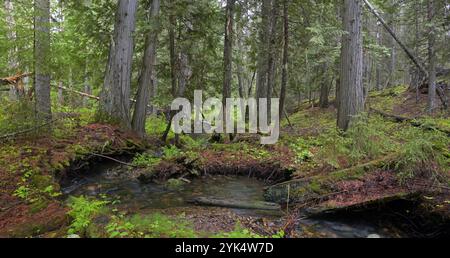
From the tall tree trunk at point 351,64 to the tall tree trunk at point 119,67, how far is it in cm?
703

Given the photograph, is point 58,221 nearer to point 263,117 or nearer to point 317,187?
point 317,187

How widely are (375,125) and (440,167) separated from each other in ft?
6.89

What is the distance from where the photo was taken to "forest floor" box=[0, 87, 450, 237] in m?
5.43

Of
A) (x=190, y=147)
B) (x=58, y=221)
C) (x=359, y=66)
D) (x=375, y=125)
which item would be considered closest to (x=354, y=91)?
(x=359, y=66)

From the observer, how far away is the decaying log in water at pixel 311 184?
7.11 meters

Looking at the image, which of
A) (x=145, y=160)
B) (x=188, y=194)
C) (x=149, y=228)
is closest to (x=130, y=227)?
(x=149, y=228)

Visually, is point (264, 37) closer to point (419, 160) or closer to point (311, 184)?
point (311, 184)

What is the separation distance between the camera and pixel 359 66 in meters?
10.1

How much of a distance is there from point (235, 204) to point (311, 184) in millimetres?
1753

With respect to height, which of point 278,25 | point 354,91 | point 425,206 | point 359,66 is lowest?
point 425,206

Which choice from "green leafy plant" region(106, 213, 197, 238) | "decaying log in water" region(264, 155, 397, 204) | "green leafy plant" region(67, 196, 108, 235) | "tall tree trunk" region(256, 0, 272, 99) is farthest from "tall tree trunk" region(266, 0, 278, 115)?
"green leafy plant" region(67, 196, 108, 235)

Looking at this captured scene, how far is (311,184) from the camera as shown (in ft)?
23.8

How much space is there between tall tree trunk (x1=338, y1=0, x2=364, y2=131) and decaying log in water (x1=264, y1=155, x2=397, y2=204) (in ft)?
9.30

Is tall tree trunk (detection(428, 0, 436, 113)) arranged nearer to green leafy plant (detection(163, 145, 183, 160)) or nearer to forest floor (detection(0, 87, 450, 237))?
forest floor (detection(0, 87, 450, 237))
